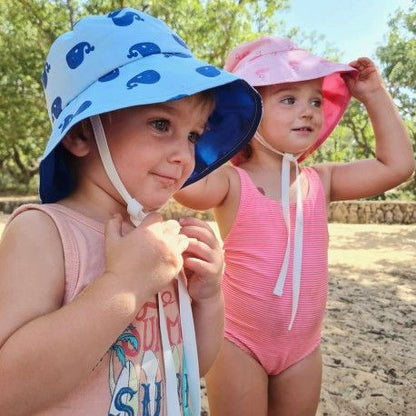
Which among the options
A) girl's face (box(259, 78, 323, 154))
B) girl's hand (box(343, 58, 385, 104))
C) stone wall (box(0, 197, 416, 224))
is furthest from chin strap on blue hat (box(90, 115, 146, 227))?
stone wall (box(0, 197, 416, 224))

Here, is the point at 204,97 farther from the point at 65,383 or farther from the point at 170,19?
the point at 170,19

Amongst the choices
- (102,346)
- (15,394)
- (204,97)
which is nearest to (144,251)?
(102,346)

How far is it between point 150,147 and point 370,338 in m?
3.22

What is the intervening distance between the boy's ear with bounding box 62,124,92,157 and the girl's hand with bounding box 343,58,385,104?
1.40m

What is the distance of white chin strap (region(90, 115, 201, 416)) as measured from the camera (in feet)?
3.46

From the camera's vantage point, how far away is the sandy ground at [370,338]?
2654mm

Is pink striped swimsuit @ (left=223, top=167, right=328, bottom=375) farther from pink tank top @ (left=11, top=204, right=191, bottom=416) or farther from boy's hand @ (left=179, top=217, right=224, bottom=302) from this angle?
pink tank top @ (left=11, top=204, right=191, bottom=416)

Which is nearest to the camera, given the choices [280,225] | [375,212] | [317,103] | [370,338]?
[280,225]

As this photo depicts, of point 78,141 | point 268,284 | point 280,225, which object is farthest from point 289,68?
point 78,141

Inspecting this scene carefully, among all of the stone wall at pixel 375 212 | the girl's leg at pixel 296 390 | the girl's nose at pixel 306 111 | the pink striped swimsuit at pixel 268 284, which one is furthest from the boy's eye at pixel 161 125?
the stone wall at pixel 375 212

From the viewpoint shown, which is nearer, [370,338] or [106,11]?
[370,338]

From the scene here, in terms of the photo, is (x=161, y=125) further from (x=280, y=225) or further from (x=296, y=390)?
(x=296, y=390)

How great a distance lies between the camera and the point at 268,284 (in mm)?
1791

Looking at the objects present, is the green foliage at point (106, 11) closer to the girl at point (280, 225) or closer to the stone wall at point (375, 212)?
the stone wall at point (375, 212)
